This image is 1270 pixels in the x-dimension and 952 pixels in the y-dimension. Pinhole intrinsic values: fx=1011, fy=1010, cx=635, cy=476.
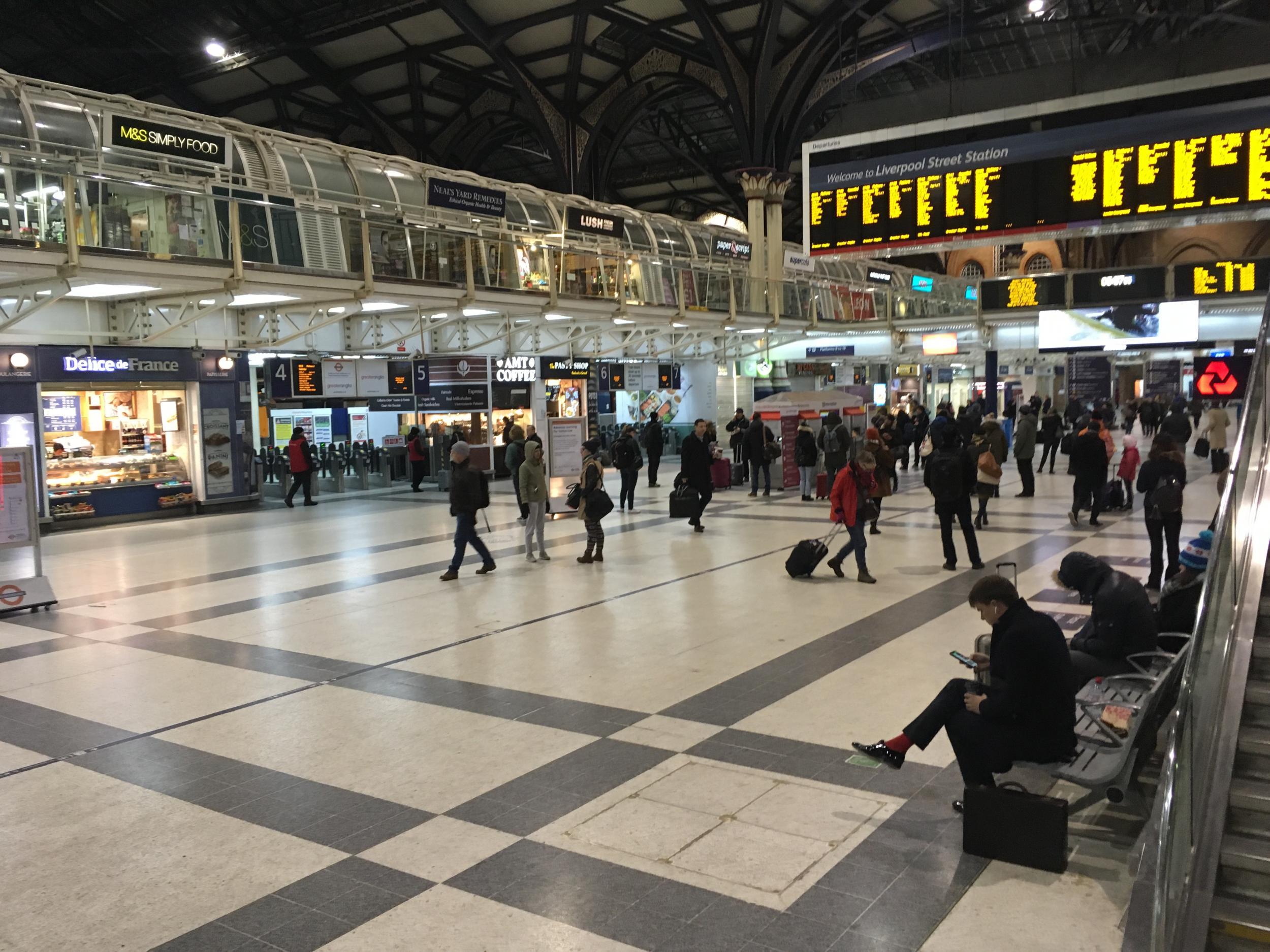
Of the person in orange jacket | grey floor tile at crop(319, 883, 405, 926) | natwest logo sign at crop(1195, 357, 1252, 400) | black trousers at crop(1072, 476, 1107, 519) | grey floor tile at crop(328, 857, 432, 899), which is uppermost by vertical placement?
natwest logo sign at crop(1195, 357, 1252, 400)

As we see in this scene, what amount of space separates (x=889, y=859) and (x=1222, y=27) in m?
33.5

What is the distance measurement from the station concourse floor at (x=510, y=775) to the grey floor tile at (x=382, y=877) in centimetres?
3

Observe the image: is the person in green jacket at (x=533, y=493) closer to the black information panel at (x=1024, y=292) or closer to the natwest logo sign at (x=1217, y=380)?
the natwest logo sign at (x=1217, y=380)

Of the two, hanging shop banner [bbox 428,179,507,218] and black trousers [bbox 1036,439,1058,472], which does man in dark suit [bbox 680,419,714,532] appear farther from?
black trousers [bbox 1036,439,1058,472]

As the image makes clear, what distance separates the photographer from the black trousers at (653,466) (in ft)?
74.1

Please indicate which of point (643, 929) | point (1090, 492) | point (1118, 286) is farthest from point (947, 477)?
point (1118, 286)

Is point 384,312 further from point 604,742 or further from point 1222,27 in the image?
point 1222,27

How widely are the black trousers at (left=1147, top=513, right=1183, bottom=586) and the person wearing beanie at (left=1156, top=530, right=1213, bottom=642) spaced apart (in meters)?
3.82

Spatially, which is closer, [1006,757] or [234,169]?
[1006,757]

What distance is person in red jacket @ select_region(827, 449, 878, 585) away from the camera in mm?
11555

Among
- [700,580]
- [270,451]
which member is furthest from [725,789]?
[270,451]

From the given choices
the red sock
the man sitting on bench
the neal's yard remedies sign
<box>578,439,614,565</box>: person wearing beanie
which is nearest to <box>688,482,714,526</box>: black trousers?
<box>578,439,614,565</box>: person wearing beanie

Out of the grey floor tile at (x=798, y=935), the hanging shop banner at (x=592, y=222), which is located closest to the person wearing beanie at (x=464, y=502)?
the grey floor tile at (x=798, y=935)

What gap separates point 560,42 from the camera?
1341 inches
